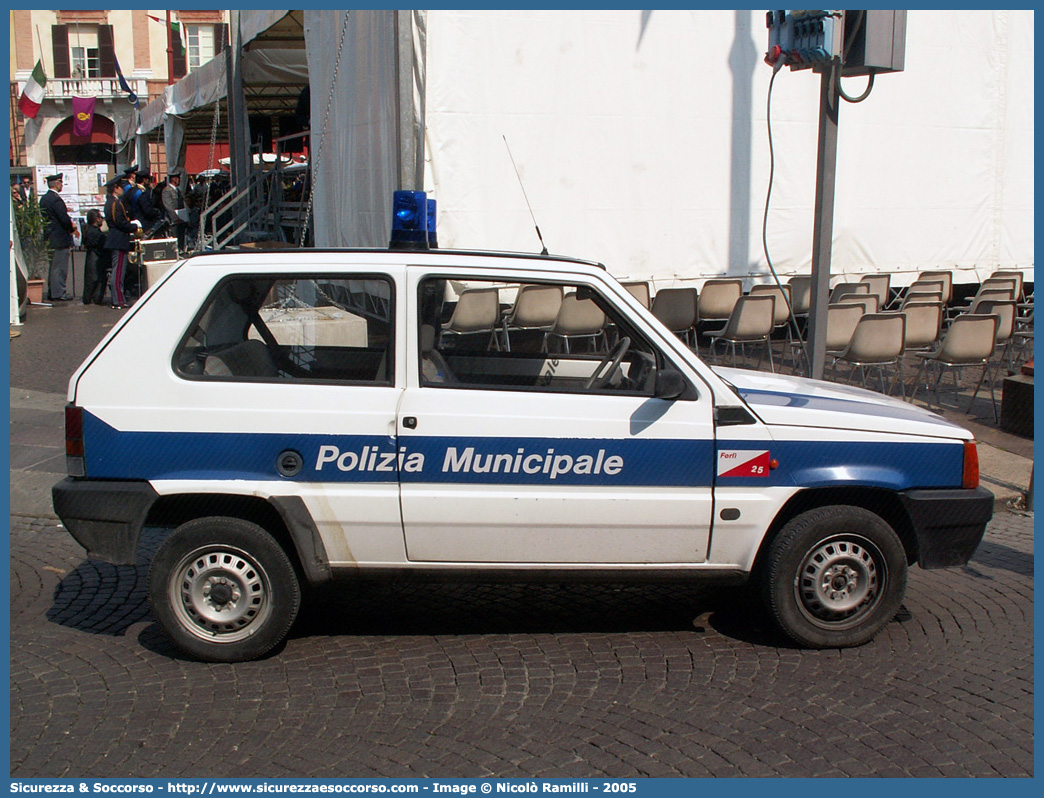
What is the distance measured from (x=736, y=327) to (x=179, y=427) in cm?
754

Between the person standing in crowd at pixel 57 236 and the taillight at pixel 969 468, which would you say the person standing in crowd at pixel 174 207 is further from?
the taillight at pixel 969 468

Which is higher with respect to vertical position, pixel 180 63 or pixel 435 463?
pixel 180 63

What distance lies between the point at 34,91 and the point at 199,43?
52.7 feet

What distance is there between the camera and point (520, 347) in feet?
17.1

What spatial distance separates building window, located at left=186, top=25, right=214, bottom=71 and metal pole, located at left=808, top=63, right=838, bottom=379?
4760 cm

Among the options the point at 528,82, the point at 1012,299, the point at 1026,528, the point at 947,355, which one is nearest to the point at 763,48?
the point at 528,82

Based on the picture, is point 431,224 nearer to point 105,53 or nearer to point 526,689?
point 526,689

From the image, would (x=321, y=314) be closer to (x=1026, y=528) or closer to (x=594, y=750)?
(x=594, y=750)

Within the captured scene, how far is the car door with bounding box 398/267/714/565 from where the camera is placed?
14.8ft

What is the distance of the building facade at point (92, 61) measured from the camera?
159ft

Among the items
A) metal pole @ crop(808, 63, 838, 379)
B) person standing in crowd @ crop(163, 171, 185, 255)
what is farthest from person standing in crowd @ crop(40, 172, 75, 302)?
metal pole @ crop(808, 63, 838, 379)

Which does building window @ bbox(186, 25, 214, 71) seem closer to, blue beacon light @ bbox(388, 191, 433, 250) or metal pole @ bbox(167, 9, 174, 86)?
metal pole @ bbox(167, 9, 174, 86)

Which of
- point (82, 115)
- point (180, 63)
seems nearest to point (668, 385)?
point (180, 63)

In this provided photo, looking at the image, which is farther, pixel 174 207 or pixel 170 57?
pixel 170 57
